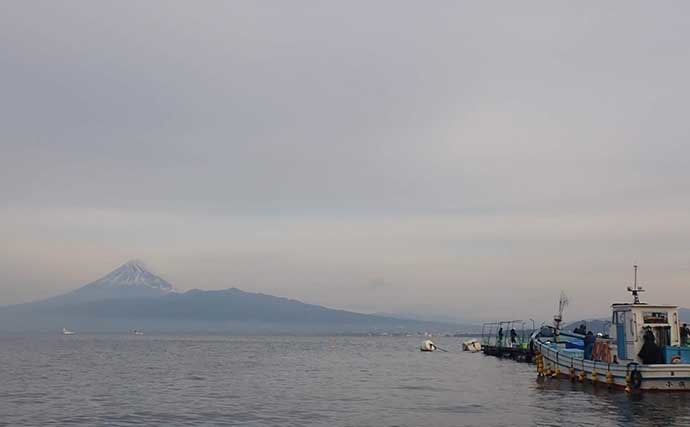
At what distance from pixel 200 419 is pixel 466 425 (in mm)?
11758

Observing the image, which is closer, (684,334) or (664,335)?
(664,335)

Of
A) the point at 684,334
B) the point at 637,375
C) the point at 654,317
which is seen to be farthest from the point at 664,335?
the point at 684,334

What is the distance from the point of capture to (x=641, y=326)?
3894 cm

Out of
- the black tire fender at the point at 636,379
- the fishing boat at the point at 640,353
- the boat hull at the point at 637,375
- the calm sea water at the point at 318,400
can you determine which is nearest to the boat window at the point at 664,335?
the fishing boat at the point at 640,353

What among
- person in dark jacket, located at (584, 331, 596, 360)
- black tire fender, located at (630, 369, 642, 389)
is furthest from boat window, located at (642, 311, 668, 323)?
person in dark jacket, located at (584, 331, 596, 360)

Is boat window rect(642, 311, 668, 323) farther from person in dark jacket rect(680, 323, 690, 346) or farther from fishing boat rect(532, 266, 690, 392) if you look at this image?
person in dark jacket rect(680, 323, 690, 346)

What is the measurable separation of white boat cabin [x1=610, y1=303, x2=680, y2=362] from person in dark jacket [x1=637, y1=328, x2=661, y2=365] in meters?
0.28

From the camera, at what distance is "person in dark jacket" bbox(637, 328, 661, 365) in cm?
3809

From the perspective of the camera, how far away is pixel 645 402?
36438 millimetres

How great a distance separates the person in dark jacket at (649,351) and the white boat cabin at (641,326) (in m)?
0.28

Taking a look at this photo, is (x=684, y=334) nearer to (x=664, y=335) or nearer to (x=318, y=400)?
(x=664, y=335)

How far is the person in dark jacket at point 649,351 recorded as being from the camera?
3809 cm

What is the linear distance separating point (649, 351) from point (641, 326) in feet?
4.56

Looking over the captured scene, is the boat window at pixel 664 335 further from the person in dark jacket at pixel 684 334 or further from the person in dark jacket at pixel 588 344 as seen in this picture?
the person in dark jacket at pixel 588 344
